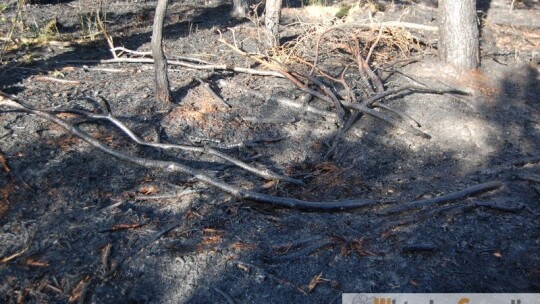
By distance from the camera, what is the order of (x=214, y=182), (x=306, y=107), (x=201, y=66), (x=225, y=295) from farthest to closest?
(x=201, y=66) < (x=306, y=107) < (x=214, y=182) < (x=225, y=295)

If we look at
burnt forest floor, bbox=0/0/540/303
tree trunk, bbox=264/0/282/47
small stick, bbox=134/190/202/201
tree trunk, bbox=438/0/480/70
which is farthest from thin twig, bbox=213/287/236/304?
tree trunk, bbox=438/0/480/70

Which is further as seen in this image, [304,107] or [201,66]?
[201,66]

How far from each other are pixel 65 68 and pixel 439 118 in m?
4.59

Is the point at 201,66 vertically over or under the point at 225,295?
over

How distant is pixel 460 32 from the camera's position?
652 centimetres

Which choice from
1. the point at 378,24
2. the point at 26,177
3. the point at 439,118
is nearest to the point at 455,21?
the point at 378,24

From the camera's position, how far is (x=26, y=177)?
419cm

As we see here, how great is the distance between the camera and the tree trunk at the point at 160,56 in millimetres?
5165

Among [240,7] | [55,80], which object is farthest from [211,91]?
[240,7]

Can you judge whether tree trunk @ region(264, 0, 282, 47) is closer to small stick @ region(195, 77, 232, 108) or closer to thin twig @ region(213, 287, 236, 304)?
small stick @ region(195, 77, 232, 108)

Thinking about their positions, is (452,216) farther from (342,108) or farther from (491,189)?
(342,108)

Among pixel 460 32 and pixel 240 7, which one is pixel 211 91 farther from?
pixel 240 7

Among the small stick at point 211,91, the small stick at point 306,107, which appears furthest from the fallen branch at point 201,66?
the small stick at point 306,107

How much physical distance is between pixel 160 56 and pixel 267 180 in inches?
79.4
